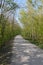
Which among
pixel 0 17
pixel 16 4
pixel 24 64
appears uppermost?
pixel 16 4

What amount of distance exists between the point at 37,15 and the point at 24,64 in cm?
2074

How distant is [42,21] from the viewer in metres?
29.4

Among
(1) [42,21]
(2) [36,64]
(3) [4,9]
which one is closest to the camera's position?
(2) [36,64]

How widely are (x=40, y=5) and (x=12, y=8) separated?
894 centimetres

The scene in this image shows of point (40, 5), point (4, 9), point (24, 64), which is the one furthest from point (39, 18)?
point (24, 64)

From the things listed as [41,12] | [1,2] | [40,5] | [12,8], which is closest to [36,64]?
[12,8]

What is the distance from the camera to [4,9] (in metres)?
20.6

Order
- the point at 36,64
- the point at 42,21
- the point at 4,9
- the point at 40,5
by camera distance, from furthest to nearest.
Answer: the point at 42,21, the point at 40,5, the point at 4,9, the point at 36,64

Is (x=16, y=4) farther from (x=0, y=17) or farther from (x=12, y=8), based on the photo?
(x=0, y=17)

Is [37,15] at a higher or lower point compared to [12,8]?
lower

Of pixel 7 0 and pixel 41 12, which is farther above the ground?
pixel 7 0

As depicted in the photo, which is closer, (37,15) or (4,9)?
(4,9)

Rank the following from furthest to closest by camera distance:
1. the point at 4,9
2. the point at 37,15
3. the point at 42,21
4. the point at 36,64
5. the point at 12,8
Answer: the point at 37,15 < the point at 42,21 < the point at 4,9 < the point at 12,8 < the point at 36,64

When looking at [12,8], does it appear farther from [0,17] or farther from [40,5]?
[40,5]
